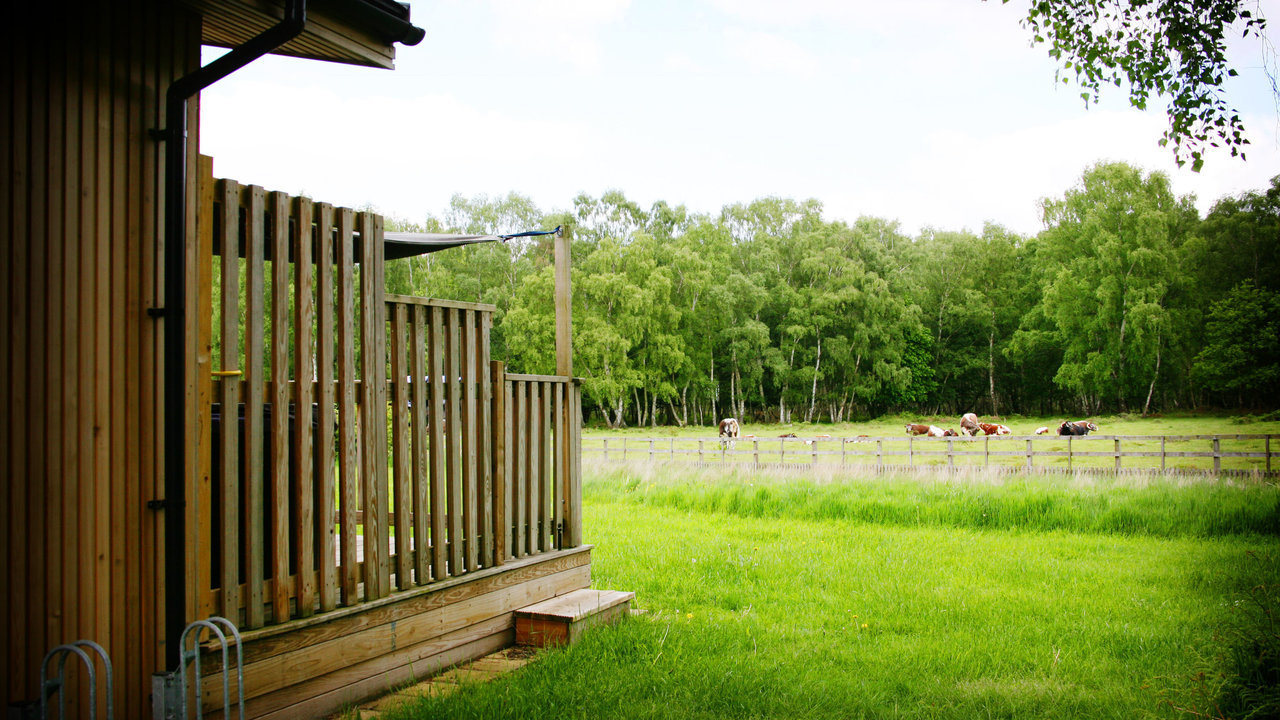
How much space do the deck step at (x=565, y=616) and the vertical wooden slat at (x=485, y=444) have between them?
442mm

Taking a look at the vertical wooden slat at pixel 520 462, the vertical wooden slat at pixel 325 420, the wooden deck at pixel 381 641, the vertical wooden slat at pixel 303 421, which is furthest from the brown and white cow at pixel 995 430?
the vertical wooden slat at pixel 303 421

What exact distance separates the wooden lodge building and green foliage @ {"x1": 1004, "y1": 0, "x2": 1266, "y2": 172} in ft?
15.1

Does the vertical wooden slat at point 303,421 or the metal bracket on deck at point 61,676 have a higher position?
the vertical wooden slat at point 303,421

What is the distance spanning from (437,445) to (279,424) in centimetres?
108

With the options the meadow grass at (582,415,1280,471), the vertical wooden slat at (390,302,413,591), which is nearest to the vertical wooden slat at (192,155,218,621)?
the vertical wooden slat at (390,302,413,591)

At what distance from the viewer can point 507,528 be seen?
16.3ft

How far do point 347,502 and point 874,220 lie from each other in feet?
159

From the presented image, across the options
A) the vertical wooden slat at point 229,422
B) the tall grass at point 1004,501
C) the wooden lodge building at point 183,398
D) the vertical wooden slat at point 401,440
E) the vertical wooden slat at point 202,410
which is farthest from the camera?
the tall grass at point 1004,501

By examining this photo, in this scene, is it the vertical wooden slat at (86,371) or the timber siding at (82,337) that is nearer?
the timber siding at (82,337)

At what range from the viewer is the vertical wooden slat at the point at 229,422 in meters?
3.21

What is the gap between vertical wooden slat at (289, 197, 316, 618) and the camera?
11.6 feet

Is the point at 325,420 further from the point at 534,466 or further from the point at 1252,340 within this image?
the point at 1252,340

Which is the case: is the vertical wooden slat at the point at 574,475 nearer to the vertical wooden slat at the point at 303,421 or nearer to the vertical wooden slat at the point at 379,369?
the vertical wooden slat at the point at 379,369

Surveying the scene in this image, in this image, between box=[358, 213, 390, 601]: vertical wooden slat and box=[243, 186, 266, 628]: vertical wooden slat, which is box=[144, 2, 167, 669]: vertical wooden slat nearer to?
box=[243, 186, 266, 628]: vertical wooden slat
